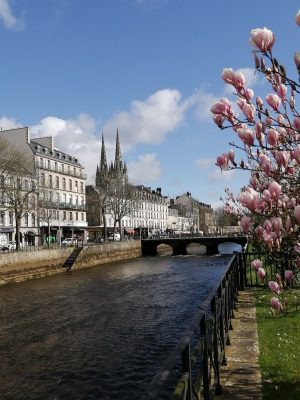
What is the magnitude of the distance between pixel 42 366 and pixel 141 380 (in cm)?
306

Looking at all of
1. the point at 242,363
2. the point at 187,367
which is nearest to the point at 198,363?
the point at 187,367

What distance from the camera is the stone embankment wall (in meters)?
33.9

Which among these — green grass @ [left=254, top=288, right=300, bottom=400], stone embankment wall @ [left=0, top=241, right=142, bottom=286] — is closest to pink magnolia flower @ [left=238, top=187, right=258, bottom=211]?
green grass @ [left=254, top=288, right=300, bottom=400]

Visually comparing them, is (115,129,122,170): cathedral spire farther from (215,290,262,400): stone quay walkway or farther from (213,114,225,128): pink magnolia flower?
(213,114,225,128): pink magnolia flower

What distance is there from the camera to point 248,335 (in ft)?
28.0

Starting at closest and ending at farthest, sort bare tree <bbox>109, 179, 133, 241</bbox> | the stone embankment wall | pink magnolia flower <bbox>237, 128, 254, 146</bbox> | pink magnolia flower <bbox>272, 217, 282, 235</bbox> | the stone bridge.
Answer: pink magnolia flower <bbox>237, 128, 254, 146</bbox>
pink magnolia flower <bbox>272, 217, 282, 235</bbox>
the stone embankment wall
the stone bridge
bare tree <bbox>109, 179, 133, 241</bbox>

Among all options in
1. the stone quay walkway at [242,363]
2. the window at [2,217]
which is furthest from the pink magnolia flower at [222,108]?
the window at [2,217]

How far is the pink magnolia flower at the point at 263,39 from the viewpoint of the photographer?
123 inches

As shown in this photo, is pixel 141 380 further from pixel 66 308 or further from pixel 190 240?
pixel 190 240

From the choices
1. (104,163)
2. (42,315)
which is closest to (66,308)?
(42,315)

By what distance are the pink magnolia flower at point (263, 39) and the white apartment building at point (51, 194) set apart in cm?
5271

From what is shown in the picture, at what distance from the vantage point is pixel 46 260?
132 ft

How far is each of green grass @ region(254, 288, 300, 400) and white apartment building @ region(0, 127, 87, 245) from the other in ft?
155

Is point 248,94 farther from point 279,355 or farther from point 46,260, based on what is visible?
point 46,260
